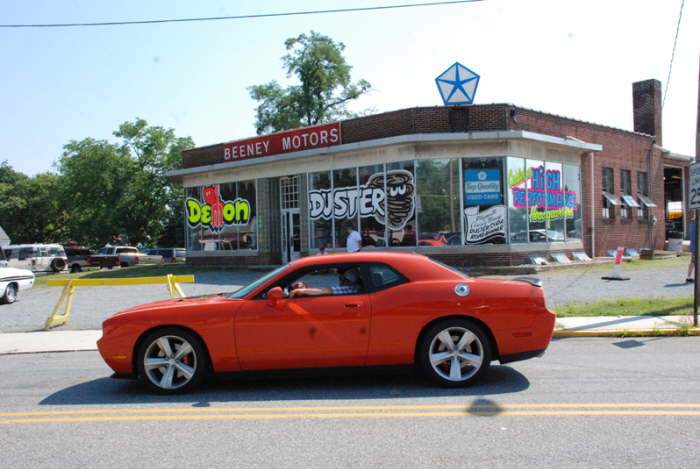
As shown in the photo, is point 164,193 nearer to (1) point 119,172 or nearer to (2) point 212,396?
(1) point 119,172

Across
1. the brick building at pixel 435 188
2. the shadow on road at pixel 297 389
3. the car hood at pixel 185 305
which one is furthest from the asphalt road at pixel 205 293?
the car hood at pixel 185 305

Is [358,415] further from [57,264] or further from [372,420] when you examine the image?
[57,264]

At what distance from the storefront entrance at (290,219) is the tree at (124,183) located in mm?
25638

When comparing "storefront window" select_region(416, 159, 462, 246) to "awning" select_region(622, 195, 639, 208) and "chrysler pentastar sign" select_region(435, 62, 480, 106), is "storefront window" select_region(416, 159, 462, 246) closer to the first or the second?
"chrysler pentastar sign" select_region(435, 62, 480, 106)

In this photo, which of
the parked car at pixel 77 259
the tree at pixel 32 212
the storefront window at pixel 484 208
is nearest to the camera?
the storefront window at pixel 484 208

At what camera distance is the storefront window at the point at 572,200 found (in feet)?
68.5

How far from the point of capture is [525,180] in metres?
18.9

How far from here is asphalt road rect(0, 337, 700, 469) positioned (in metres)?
3.97

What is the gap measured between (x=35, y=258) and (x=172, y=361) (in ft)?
107

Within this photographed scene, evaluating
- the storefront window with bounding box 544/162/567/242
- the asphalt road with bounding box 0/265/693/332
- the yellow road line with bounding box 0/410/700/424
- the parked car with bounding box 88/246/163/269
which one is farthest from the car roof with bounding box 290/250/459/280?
the parked car with bounding box 88/246/163/269

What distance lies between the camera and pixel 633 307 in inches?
422

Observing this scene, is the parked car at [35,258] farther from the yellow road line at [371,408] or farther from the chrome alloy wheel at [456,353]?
the chrome alloy wheel at [456,353]

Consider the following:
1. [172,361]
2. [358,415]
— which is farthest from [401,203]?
[358,415]

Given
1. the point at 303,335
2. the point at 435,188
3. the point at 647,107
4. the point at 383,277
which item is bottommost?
the point at 303,335
